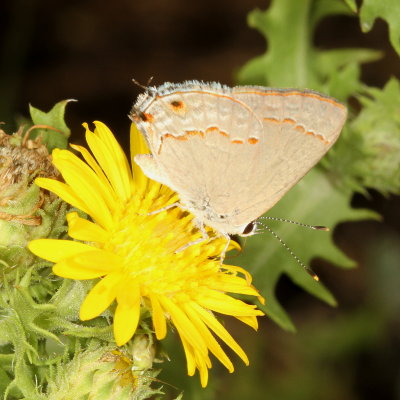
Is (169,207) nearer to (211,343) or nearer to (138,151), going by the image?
(138,151)

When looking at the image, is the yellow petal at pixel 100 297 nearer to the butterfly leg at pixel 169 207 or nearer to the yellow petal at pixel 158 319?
the yellow petal at pixel 158 319

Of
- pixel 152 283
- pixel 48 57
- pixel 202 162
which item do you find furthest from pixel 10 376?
pixel 48 57

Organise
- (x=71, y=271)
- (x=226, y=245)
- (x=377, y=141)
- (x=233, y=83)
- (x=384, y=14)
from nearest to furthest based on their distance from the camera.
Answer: (x=71, y=271), (x=226, y=245), (x=384, y=14), (x=377, y=141), (x=233, y=83)

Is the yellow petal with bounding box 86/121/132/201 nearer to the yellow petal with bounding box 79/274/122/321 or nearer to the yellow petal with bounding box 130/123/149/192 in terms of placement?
the yellow petal with bounding box 130/123/149/192

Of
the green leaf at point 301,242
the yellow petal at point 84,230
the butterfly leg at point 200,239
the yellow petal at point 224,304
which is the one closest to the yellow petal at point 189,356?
the yellow petal at point 224,304

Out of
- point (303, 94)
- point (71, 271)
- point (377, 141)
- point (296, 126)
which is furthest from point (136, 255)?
point (377, 141)

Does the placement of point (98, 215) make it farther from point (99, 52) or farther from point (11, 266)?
point (99, 52)

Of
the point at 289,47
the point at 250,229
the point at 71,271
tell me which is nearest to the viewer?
the point at 71,271
